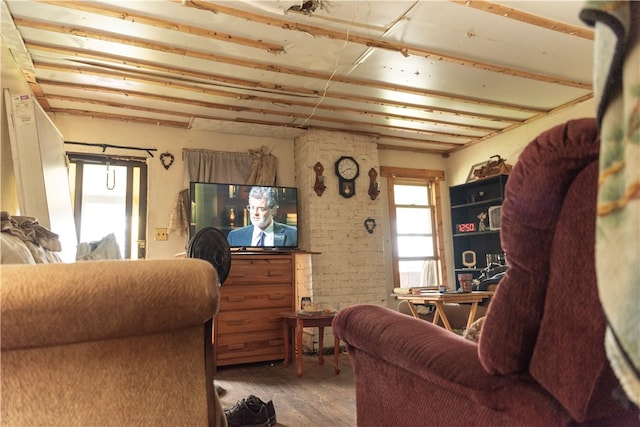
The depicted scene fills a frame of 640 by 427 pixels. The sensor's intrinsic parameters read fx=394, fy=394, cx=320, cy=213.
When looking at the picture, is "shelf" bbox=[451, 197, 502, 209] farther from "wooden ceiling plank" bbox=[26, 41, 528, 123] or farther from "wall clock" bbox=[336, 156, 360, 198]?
"wall clock" bbox=[336, 156, 360, 198]

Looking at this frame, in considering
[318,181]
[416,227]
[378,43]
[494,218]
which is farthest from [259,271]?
[494,218]

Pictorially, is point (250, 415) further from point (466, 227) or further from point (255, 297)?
point (466, 227)

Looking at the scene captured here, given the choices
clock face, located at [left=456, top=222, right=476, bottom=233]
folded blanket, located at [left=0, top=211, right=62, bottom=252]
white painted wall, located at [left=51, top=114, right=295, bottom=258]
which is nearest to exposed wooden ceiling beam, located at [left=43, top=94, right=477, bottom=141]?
white painted wall, located at [left=51, top=114, right=295, bottom=258]

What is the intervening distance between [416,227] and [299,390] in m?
3.42

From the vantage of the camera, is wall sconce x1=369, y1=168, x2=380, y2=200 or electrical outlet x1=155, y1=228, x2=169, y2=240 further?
wall sconce x1=369, y1=168, x2=380, y2=200

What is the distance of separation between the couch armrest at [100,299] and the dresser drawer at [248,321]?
3073mm

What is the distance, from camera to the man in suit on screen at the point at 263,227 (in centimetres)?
430

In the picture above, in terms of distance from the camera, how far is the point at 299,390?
299cm

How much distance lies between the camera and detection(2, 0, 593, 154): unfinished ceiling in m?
2.67

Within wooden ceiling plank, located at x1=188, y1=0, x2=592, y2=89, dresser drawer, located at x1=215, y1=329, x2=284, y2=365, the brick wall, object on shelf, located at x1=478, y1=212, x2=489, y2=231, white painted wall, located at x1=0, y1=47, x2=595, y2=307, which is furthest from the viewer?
object on shelf, located at x1=478, y1=212, x2=489, y2=231

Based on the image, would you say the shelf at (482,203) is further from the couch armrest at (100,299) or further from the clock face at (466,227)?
the couch armrest at (100,299)

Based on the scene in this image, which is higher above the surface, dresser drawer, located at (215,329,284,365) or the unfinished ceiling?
the unfinished ceiling

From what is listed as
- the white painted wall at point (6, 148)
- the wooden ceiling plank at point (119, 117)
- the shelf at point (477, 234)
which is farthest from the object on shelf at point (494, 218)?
the white painted wall at point (6, 148)

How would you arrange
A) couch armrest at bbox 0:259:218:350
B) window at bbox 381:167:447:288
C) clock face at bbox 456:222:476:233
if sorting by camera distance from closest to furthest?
couch armrest at bbox 0:259:218:350, clock face at bbox 456:222:476:233, window at bbox 381:167:447:288
